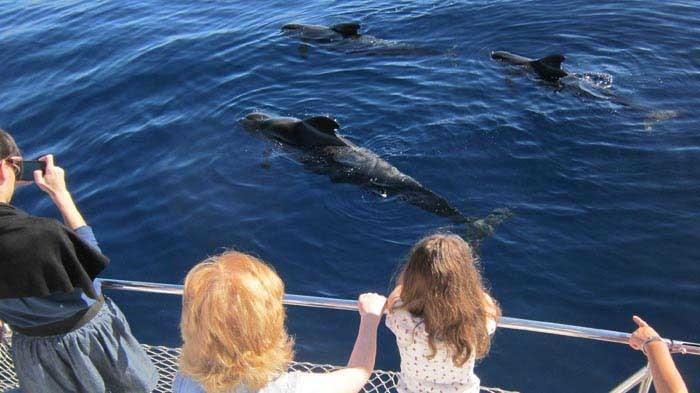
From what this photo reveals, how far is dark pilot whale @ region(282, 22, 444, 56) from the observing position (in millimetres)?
14625

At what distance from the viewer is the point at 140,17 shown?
63.1 feet

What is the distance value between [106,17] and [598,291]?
1746cm

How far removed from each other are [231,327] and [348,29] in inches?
535

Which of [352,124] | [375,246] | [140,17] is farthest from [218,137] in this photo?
[140,17]

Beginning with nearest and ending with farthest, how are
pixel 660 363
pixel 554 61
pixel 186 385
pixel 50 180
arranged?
pixel 186 385 → pixel 660 363 → pixel 50 180 → pixel 554 61

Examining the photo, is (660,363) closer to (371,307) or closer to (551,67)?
(371,307)

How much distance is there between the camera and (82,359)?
3.88 meters

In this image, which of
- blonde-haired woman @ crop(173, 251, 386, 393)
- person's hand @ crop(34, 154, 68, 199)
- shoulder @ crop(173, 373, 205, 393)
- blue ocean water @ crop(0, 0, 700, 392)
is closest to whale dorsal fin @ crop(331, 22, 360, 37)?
blue ocean water @ crop(0, 0, 700, 392)

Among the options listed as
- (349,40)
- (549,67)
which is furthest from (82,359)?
(349,40)

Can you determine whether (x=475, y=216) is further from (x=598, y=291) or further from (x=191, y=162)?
(x=191, y=162)

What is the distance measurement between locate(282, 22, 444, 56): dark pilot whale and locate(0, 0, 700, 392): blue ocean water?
241 millimetres

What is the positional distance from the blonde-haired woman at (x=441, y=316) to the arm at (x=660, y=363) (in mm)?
826

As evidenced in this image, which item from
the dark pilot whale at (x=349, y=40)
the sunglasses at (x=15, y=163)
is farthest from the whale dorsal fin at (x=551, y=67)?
the sunglasses at (x=15, y=163)

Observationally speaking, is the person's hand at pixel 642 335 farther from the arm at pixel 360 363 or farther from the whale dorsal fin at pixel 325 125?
the whale dorsal fin at pixel 325 125
